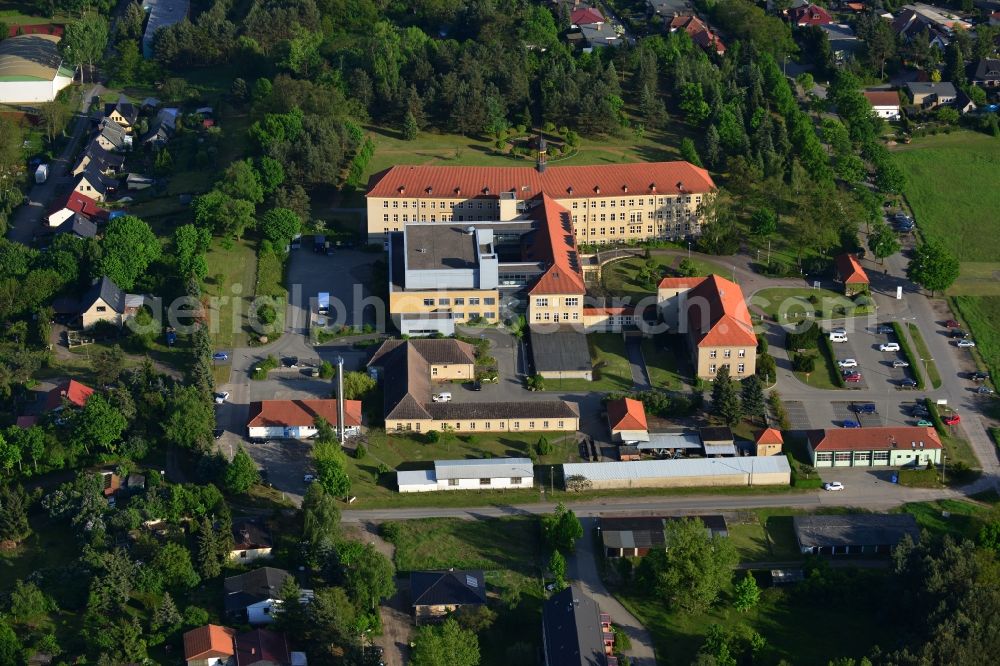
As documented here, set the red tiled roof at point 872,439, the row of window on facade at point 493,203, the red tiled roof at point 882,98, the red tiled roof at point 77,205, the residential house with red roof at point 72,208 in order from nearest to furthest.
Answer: the red tiled roof at point 872,439
the row of window on facade at point 493,203
the residential house with red roof at point 72,208
the red tiled roof at point 77,205
the red tiled roof at point 882,98

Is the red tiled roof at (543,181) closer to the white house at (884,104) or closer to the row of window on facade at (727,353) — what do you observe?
the row of window on facade at (727,353)

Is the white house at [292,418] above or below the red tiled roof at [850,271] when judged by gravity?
below

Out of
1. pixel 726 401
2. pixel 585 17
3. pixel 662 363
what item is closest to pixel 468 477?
pixel 726 401

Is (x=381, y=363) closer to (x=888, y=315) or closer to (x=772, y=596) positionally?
(x=772, y=596)

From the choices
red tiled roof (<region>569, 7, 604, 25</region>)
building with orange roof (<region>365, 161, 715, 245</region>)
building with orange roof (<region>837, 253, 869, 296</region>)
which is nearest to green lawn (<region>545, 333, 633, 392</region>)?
building with orange roof (<region>365, 161, 715, 245</region>)

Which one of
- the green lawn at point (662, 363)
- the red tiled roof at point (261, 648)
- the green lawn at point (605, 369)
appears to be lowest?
the green lawn at point (605, 369)

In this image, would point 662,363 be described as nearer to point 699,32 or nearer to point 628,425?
point 628,425

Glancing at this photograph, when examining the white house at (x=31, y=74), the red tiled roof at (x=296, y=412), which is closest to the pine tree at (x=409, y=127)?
the white house at (x=31, y=74)
